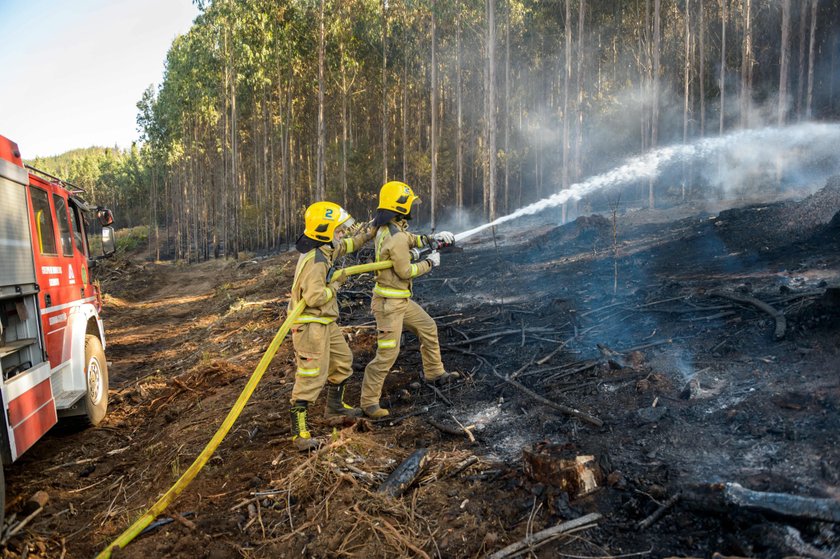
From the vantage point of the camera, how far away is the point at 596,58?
39.8m

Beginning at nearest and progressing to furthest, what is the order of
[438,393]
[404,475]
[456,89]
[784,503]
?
[784,503], [404,475], [438,393], [456,89]

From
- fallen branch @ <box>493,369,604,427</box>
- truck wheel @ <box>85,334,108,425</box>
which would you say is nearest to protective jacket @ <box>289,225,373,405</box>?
fallen branch @ <box>493,369,604,427</box>

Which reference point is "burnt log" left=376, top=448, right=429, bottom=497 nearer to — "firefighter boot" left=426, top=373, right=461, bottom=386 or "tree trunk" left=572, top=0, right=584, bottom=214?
"firefighter boot" left=426, top=373, right=461, bottom=386

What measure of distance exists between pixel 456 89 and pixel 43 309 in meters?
32.5

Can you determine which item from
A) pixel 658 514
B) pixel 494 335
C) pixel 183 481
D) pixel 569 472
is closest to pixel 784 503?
pixel 658 514

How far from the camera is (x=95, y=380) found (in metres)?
6.88

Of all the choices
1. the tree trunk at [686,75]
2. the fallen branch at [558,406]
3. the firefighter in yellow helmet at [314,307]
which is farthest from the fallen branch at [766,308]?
the tree trunk at [686,75]

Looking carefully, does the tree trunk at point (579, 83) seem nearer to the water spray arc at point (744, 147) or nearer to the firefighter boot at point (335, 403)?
the water spray arc at point (744, 147)

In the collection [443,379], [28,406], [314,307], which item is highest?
[314,307]

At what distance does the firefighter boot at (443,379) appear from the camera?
6.57 metres

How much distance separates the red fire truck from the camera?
14.7 ft

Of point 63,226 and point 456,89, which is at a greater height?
point 456,89

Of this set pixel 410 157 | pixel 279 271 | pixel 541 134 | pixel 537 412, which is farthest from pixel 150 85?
pixel 537 412

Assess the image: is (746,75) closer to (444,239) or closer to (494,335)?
(494,335)
